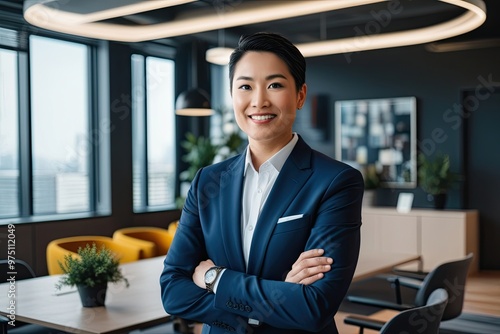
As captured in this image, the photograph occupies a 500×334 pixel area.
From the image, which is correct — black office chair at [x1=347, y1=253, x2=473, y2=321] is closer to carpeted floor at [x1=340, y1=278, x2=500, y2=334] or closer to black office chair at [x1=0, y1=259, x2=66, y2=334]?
carpeted floor at [x1=340, y1=278, x2=500, y2=334]

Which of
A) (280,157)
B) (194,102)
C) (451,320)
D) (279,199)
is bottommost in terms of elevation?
(451,320)

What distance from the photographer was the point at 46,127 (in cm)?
716

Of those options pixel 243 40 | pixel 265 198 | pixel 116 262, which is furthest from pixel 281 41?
pixel 116 262

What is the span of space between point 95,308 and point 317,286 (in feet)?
6.23

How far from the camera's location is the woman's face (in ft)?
4.99

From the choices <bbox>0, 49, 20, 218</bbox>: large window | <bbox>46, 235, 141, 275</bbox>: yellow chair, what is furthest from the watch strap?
<bbox>0, 49, 20, 218</bbox>: large window

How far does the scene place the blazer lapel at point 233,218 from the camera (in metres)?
1.59

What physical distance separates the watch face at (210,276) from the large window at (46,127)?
567cm

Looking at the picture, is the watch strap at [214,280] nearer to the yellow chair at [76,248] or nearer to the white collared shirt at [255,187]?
the white collared shirt at [255,187]

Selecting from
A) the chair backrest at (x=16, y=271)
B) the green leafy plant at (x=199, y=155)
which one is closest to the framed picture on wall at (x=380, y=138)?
the green leafy plant at (x=199, y=155)

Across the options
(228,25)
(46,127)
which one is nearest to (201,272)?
(228,25)

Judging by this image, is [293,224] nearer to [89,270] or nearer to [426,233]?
[89,270]

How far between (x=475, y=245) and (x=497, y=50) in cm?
258

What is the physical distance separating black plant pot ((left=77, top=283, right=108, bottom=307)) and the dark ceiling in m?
4.16
